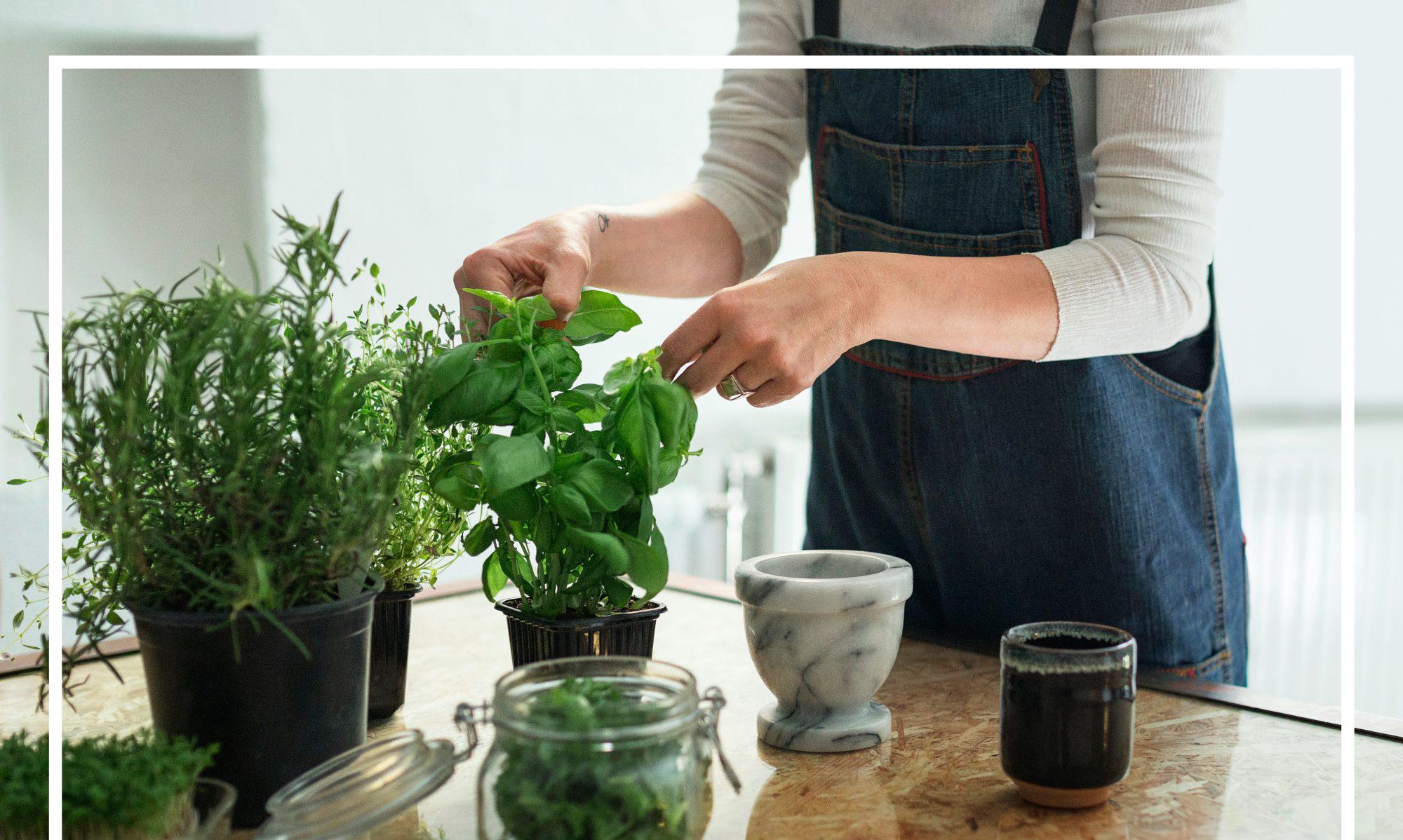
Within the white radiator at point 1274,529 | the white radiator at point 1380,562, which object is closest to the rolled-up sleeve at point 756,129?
the white radiator at point 1274,529

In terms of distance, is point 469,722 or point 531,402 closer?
point 469,722

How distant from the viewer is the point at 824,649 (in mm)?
702

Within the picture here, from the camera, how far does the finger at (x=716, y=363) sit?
2.52 ft

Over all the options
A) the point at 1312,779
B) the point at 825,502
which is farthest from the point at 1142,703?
the point at 825,502

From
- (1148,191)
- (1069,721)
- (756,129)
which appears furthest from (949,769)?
(756,129)

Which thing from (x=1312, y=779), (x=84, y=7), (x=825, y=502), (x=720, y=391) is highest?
(x=84, y=7)

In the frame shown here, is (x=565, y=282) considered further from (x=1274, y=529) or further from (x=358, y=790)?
(x=1274, y=529)

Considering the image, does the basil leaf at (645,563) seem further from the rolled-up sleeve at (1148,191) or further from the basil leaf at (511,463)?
the rolled-up sleeve at (1148,191)

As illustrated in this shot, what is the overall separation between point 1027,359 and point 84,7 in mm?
1276

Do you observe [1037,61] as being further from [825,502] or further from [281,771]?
[281,771]

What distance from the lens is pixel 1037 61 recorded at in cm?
102

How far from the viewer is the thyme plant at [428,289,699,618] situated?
648mm

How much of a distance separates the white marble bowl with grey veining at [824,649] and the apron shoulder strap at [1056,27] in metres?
0.57

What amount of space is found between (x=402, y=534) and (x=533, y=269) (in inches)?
10.9
